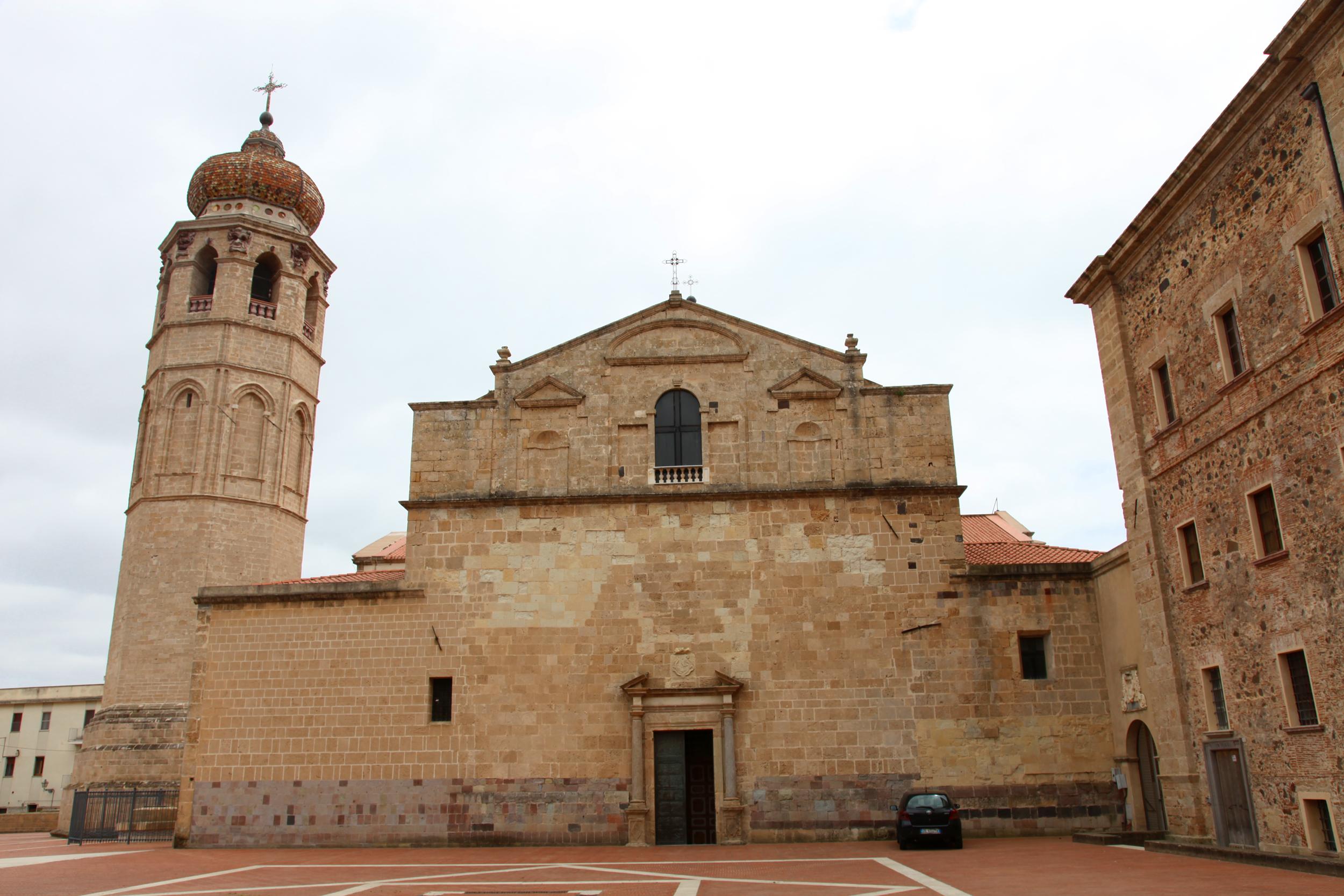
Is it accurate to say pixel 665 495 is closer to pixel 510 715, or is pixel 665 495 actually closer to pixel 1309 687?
pixel 510 715

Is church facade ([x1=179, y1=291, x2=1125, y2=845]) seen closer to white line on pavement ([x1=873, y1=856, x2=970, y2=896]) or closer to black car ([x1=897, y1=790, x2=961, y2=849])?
black car ([x1=897, y1=790, x2=961, y2=849])

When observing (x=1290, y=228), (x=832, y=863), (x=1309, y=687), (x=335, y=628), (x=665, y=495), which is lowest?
(x=832, y=863)

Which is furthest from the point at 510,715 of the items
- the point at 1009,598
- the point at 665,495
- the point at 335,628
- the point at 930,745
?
the point at 1009,598

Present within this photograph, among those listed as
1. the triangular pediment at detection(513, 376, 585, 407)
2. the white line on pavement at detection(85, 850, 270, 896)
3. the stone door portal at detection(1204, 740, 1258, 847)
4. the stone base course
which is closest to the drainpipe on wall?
the stone door portal at detection(1204, 740, 1258, 847)

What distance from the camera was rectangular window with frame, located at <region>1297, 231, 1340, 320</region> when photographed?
1265 centimetres

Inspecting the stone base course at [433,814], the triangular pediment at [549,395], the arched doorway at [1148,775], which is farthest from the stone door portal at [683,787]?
the arched doorway at [1148,775]

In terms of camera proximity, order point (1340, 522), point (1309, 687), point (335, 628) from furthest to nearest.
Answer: point (335, 628)
point (1309, 687)
point (1340, 522)

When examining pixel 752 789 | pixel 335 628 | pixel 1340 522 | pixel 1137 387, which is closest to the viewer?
pixel 1340 522

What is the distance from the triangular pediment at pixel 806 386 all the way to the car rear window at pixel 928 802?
8797 mm

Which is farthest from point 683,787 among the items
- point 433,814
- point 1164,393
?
point 1164,393

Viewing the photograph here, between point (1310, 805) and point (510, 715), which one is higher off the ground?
point (510, 715)

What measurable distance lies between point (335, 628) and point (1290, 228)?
761 inches

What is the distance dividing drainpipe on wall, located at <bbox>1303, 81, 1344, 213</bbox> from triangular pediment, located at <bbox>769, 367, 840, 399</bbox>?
10580 millimetres

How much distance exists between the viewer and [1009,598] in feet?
66.1
